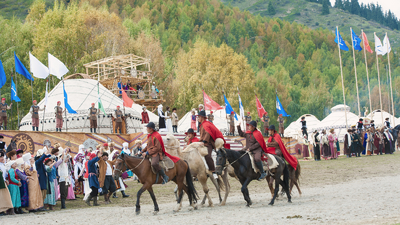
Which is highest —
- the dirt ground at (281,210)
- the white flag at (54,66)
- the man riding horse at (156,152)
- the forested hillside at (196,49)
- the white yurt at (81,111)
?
the forested hillside at (196,49)

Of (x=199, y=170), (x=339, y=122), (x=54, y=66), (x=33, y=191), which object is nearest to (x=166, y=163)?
(x=199, y=170)

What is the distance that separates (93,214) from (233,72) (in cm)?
4188

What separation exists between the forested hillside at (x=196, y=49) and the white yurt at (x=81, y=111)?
393 cm

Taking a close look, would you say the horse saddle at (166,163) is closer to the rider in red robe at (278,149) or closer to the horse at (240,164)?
the horse at (240,164)

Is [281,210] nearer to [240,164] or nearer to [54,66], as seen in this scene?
[240,164]

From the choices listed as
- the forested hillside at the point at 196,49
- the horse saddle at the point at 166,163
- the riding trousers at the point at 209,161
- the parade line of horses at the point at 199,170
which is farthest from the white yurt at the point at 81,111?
the horse saddle at the point at 166,163

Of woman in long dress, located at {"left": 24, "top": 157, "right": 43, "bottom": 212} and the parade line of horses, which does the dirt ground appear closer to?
the parade line of horses

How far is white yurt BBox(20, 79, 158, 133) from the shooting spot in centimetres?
2703

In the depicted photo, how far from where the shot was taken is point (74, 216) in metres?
9.80

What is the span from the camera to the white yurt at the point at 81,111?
2703 cm

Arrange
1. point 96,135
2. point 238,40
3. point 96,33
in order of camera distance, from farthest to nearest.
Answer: point 238,40 → point 96,33 → point 96,135

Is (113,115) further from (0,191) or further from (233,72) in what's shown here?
(233,72)

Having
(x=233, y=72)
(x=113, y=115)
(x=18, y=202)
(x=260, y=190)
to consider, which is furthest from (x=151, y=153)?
(x=233, y=72)

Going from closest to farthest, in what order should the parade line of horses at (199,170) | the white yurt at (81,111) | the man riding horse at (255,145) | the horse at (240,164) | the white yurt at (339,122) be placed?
the parade line of horses at (199,170) < the horse at (240,164) < the man riding horse at (255,145) < the white yurt at (81,111) < the white yurt at (339,122)
